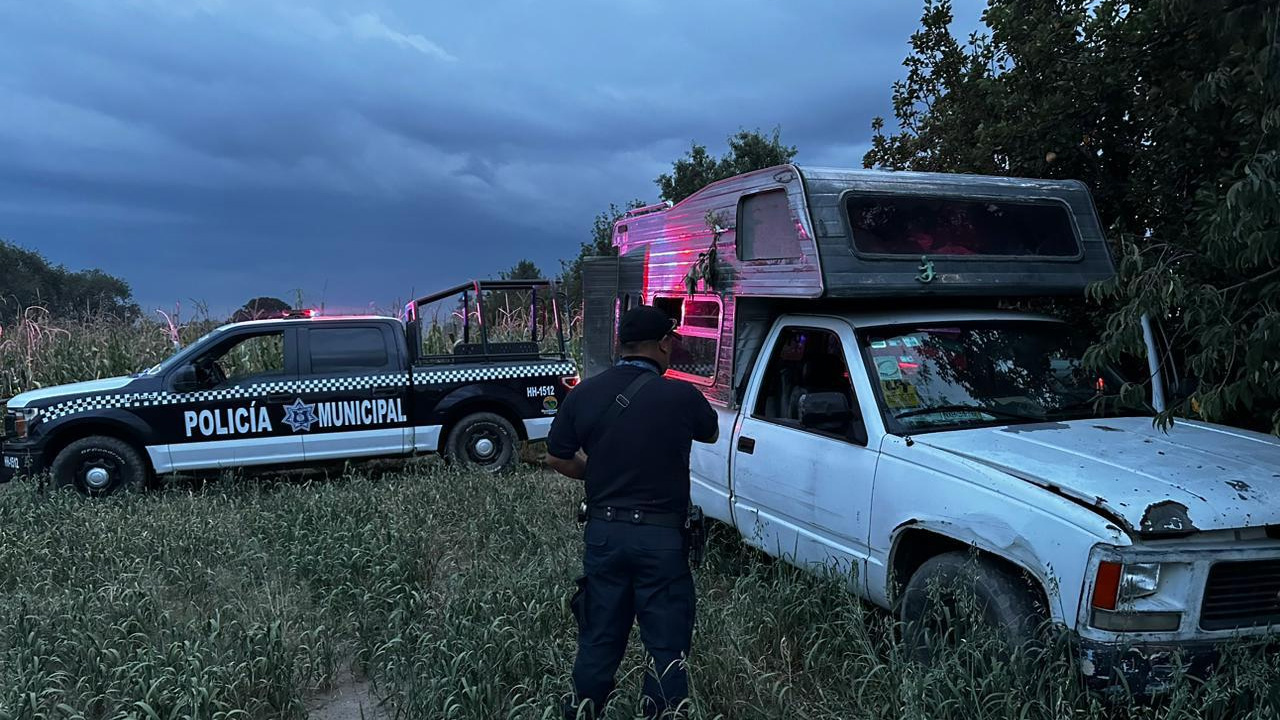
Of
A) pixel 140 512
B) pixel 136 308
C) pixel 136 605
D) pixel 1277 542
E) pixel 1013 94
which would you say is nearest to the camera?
pixel 1277 542

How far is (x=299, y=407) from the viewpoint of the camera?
903 centimetres

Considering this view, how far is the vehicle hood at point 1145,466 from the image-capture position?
10.5 ft

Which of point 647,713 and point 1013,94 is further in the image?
point 1013,94

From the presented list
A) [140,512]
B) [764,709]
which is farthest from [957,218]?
[140,512]

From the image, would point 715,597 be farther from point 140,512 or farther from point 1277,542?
point 140,512

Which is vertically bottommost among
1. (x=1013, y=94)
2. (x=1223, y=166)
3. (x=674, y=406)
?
(x=674, y=406)

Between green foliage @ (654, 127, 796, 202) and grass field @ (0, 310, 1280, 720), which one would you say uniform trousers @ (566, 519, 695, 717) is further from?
green foliage @ (654, 127, 796, 202)

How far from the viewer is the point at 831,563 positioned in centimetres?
450

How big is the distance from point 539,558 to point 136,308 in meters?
12.6

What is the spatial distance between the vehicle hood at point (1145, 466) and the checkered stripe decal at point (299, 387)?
6.37 m

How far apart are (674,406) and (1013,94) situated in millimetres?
6264

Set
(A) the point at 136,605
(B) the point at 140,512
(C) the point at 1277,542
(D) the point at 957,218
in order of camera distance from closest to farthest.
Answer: (C) the point at 1277,542
(A) the point at 136,605
(D) the point at 957,218
(B) the point at 140,512

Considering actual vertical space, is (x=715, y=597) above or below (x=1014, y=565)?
below

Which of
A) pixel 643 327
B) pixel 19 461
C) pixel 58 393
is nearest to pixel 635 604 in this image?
pixel 643 327
